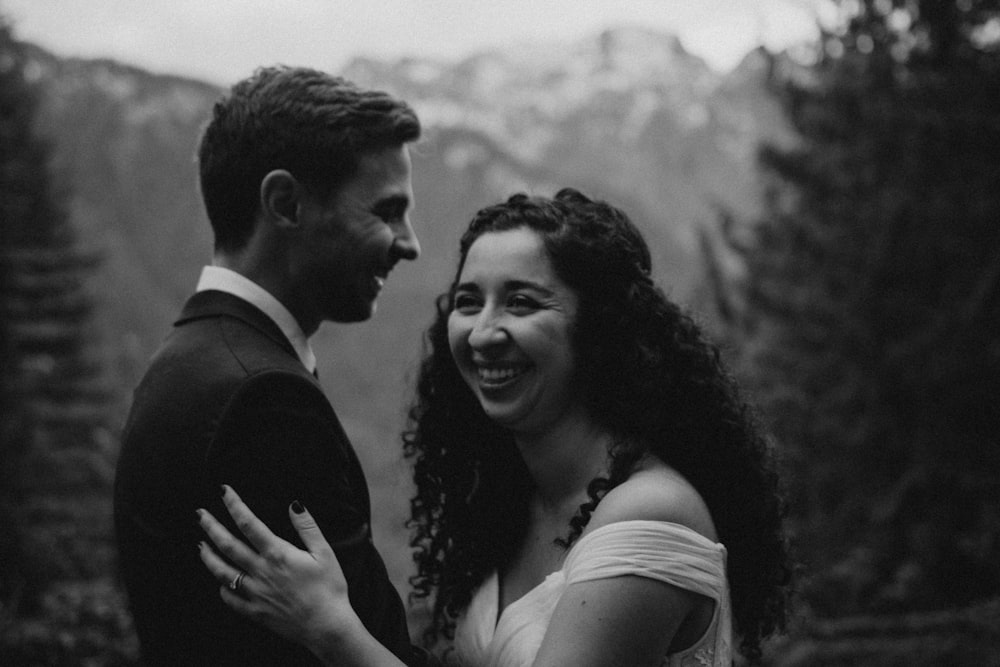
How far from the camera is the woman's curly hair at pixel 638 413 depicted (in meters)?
2.43

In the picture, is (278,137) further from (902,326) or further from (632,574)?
(902,326)

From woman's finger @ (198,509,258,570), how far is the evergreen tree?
7.17 metres

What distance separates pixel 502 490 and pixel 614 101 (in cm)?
18205

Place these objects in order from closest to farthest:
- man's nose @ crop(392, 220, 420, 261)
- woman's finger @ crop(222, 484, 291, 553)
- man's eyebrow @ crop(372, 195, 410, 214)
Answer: woman's finger @ crop(222, 484, 291, 553)
man's eyebrow @ crop(372, 195, 410, 214)
man's nose @ crop(392, 220, 420, 261)

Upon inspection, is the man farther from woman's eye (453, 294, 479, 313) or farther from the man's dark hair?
woman's eye (453, 294, 479, 313)

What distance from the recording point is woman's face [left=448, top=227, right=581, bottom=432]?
2361 millimetres

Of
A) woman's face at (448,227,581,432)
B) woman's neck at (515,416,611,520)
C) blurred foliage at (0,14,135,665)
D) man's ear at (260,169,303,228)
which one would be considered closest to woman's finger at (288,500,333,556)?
woman's face at (448,227,581,432)

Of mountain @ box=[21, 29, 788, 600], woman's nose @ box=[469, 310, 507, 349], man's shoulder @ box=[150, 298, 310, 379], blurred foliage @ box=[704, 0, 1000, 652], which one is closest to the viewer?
man's shoulder @ box=[150, 298, 310, 379]

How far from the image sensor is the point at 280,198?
2486 millimetres

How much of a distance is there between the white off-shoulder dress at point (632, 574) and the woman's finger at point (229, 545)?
716mm

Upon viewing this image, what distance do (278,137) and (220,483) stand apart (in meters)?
0.92

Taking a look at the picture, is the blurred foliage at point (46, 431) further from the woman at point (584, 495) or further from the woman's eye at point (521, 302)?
A: the woman's eye at point (521, 302)

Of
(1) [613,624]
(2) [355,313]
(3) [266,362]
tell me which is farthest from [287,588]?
(2) [355,313]

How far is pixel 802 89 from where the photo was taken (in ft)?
47.6
